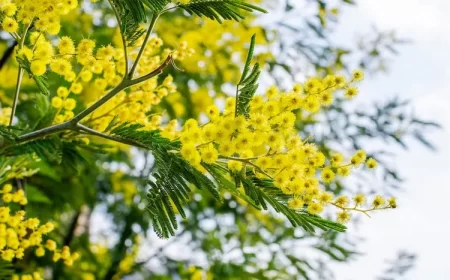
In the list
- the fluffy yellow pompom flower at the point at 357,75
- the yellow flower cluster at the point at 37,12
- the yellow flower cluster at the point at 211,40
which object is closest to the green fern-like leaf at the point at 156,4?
the yellow flower cluster at the point at 37,12

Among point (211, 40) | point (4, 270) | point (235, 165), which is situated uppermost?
point (211, 40)

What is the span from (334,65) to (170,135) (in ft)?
8.09

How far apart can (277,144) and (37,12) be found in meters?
0.69

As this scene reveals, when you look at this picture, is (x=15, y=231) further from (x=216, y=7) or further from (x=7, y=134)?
(x=216, y=7)

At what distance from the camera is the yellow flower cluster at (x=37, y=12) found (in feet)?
4.71

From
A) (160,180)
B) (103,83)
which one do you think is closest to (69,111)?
(103,83)

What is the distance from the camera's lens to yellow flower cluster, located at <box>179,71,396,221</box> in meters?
1.36

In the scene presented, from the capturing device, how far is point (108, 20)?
395cm

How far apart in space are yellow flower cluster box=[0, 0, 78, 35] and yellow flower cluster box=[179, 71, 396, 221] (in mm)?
450

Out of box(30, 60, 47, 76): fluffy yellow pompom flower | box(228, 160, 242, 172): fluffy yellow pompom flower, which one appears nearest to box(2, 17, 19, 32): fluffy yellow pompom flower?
box(30, 60, 47, 76): fluffy yellow pompom flower

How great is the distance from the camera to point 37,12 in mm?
1443

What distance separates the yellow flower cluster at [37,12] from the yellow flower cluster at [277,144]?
450 millimetres

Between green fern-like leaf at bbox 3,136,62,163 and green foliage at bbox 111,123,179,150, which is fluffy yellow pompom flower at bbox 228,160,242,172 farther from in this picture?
green fern-like leaf at bbox 3,136,62,163

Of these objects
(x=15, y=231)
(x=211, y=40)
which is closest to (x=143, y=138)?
(x=15, y=231)
